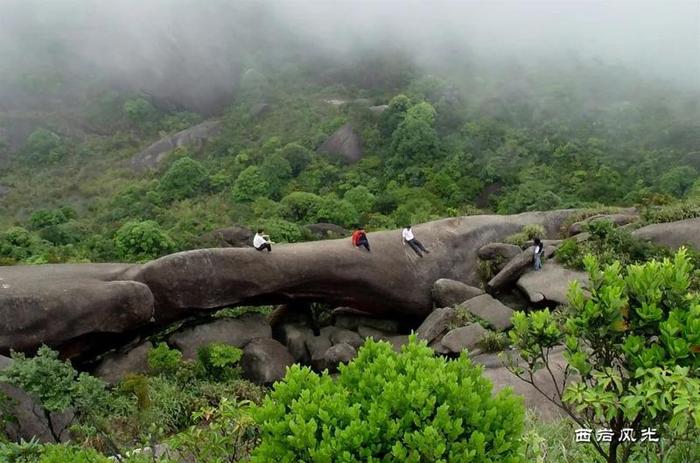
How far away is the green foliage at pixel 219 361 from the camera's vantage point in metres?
15.7

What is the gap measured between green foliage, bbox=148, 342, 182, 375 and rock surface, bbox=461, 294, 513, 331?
796 cm

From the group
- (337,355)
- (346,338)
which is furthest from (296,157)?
(337,355)

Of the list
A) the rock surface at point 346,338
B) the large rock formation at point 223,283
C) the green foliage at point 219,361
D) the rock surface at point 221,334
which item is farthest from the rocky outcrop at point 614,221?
the green foliage at point 219,361

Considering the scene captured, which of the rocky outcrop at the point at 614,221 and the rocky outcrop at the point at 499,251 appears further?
the rocky outcrop at the point at 614,221

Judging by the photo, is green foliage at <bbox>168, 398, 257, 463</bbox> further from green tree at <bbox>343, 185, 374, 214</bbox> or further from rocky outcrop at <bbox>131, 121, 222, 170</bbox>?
rocky outcrop at <bbox>131, 121, 222, 170</bbox>

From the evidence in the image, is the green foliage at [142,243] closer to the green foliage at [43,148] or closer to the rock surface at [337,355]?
the rock surface at [337,355]

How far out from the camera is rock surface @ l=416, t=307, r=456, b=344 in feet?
54.4

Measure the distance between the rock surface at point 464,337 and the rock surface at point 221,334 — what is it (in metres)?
5.45

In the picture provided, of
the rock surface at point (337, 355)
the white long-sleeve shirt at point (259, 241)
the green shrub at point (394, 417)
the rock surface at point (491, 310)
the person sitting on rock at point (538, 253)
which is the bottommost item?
the rock surface at point (337, 355)

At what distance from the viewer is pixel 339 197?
1352 inches

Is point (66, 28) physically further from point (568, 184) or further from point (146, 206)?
point (568, 184)

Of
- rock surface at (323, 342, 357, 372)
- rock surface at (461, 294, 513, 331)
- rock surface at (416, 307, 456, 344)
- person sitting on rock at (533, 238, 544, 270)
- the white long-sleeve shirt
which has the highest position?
the white long-sleeve shirt

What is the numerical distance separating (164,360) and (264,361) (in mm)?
2589

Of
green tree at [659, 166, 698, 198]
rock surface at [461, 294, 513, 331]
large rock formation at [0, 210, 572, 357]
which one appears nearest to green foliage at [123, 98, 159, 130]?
large rock formation at [0, 210, 572, 357]
